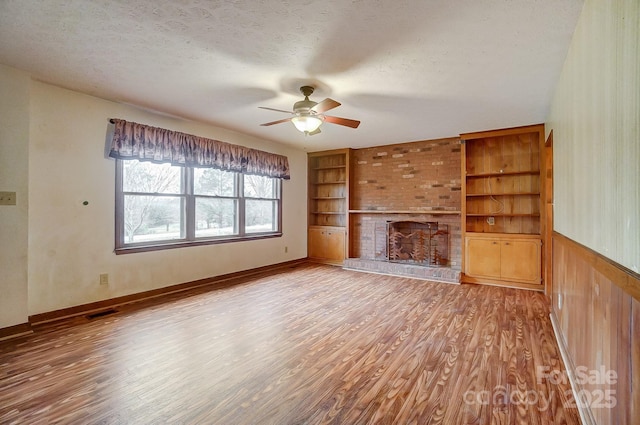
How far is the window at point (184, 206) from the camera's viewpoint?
13.1ft

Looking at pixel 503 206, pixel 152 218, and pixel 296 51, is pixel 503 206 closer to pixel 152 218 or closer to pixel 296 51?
pixel 296 51

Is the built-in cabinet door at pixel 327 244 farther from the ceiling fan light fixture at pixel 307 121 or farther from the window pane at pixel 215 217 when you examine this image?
the ceiling fan light fixture at pixel 307 121

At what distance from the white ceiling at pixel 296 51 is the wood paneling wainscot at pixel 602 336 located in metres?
1.66

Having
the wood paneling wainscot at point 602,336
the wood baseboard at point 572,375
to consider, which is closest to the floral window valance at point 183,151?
the wood paneling wainscot at point 602,336

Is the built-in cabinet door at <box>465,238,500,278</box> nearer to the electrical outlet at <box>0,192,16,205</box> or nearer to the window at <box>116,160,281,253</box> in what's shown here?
the window at <box>116,160,281,253</box>

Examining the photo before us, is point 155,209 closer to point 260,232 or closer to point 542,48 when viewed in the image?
point 260,232

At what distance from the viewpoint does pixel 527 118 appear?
14.3 ft

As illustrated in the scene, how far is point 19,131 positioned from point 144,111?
4.54ft

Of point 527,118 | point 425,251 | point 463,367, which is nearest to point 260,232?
point 425,251

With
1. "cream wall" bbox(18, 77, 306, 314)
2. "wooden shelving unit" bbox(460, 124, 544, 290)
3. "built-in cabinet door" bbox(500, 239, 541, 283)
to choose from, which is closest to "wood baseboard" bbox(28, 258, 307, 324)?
"cream wall" bbox(18, 77, 306, 314)

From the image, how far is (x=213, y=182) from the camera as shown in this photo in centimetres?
506

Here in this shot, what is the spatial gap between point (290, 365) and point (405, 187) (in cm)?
455

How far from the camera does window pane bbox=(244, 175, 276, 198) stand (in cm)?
568

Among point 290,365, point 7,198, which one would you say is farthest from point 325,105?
point 7,198
